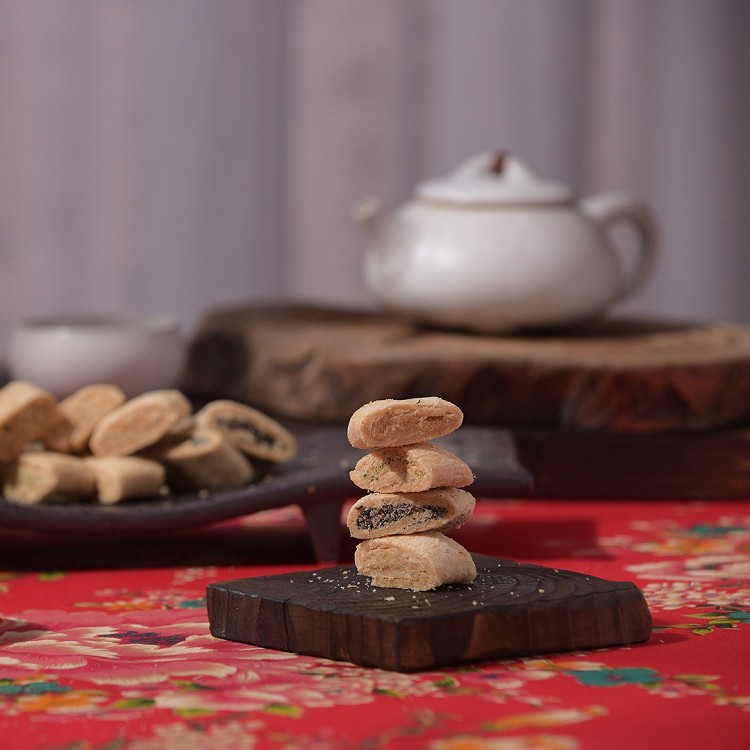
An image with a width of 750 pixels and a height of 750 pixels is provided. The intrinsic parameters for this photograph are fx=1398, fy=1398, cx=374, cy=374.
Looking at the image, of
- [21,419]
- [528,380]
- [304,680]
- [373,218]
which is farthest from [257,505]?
[373,218]

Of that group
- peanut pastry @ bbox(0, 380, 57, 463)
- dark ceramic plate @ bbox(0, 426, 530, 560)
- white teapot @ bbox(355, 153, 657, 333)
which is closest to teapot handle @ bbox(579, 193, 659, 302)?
white teapot @ bbox(355, 153, 657, 333)

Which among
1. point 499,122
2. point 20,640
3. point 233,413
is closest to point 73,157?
point 499,122

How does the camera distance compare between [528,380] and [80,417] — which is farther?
[528,380]

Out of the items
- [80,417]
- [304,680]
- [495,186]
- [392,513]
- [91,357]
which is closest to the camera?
[304,680]

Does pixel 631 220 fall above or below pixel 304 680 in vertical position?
above

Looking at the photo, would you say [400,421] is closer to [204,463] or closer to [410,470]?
[410,470]

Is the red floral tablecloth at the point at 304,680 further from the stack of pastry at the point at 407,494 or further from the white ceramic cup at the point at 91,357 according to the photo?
the white ceramic cup at the point at 91,357

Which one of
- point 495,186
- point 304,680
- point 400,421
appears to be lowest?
point 304,680

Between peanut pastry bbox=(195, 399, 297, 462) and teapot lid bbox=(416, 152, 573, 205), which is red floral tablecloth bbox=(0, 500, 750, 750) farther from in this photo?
teapot lid bbox=(416, 152, 573, 205)
